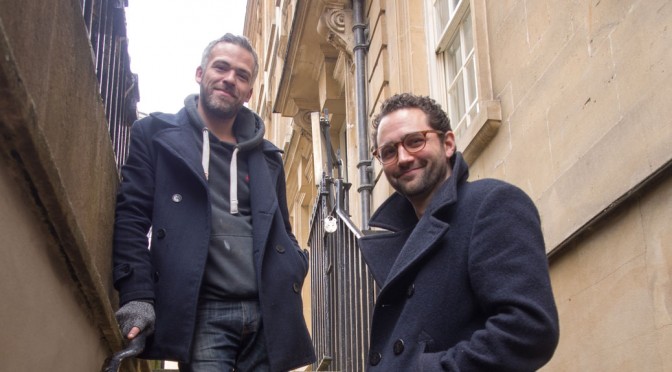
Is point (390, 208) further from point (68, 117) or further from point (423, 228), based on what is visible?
point (68, 117)

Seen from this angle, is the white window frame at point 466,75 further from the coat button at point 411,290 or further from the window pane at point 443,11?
the coat button at point 411,290

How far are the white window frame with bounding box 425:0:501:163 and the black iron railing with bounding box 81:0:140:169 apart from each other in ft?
7.35

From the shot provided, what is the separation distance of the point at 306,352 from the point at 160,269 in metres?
0.70

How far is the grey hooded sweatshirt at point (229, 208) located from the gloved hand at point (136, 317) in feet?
0.76

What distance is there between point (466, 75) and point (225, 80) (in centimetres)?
364

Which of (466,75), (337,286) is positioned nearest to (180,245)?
(337,286)

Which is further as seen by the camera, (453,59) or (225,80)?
(453,59)

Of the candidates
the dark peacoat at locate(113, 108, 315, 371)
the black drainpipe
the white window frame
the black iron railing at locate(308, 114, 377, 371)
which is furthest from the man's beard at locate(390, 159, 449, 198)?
the black drainpipe

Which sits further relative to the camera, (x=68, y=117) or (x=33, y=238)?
(x=68, y=117)

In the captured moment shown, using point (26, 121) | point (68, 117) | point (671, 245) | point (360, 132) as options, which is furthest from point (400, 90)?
point (26, 121)

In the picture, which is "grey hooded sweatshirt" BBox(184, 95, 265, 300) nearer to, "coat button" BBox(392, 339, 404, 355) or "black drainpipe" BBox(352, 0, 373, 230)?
"coat button" BBox(392, 339, 404, 355)

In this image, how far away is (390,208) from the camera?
3.15 metres

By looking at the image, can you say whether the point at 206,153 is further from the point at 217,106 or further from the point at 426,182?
the point at 426,182

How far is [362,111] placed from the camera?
9.41 meters
